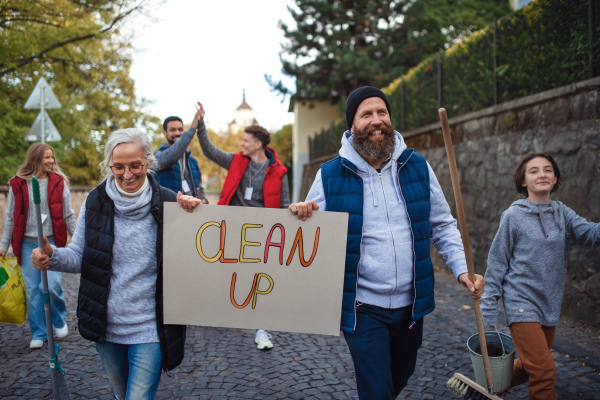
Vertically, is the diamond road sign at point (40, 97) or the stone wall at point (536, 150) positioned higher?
the diamond road sign at point (40, 97)

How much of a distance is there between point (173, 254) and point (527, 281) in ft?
6.70

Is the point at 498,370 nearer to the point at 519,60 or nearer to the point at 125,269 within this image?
the point at 125,269

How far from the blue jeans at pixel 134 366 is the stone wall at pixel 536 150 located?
4.37 m

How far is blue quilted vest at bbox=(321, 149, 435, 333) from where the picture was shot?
2.46m

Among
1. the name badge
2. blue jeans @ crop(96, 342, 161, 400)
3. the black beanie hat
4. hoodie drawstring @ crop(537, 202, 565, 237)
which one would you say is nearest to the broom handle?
the black beanie hat

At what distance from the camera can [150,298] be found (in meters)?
2.51

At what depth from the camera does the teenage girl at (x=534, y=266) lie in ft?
9.77

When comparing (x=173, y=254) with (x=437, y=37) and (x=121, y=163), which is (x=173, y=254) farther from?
(x=437, y=37)

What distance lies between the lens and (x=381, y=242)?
8.09 feet

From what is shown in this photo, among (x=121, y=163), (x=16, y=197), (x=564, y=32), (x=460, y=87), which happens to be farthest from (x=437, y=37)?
(x=121, y=163)

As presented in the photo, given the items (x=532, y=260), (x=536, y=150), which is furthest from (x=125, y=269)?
(x=536, y=150)

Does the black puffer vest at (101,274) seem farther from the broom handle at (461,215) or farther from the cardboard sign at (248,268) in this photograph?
the broom handle at (461,215)

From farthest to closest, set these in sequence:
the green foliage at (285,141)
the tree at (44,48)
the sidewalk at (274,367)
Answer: the green foliage at (285,141), the tree at (44,48), the sidewalk at (274,367)

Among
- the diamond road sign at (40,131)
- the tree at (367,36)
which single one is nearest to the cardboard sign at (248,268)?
the diamond road sign at (40,131)
